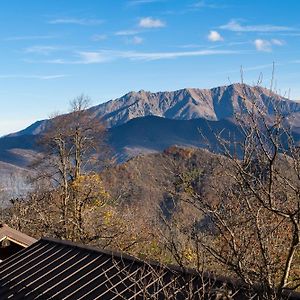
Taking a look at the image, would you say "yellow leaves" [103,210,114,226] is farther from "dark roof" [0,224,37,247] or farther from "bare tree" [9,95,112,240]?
"dark roof" [0,224,37,247]

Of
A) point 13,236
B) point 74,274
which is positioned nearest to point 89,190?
point 13,236

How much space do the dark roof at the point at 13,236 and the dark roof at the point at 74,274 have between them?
946 mm

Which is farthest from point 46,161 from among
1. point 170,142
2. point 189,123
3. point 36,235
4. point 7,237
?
point 189,123

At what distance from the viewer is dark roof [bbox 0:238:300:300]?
8.65 metres

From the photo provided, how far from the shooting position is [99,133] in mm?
36906

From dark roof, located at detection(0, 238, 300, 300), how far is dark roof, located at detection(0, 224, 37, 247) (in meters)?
A: 0.95

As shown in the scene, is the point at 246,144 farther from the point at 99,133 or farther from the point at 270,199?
the point at 99,133

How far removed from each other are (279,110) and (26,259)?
25.8ft

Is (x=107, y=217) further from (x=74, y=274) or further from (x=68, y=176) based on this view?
(x=74, y=274)

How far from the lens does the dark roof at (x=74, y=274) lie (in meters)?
8.65

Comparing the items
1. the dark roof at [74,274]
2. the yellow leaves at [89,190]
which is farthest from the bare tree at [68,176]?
the dark roof at [74,274]

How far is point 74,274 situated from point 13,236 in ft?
12.9

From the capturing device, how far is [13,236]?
1334 cm

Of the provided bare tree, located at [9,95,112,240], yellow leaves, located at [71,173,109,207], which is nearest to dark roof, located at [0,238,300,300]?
bare tree, located at [9,95,112,240]
